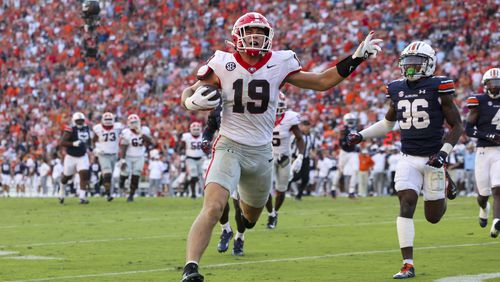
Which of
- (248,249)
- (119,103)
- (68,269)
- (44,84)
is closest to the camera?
(68,269)

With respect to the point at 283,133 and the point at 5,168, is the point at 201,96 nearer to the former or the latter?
the point at 283,133

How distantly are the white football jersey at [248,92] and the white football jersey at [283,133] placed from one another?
710 centimetres

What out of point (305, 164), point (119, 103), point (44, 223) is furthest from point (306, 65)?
point (44, 223)

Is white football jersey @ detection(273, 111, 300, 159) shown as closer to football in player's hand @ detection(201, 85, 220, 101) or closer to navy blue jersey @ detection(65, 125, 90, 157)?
navy blue jersey @ detection(65, 125, 90, 157)

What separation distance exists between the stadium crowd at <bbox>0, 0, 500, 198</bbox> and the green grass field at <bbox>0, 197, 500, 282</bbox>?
11383 millimetres

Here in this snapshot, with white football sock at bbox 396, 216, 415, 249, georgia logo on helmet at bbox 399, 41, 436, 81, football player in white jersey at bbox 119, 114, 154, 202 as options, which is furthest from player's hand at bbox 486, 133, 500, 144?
football player in white jersey at bbox 119, 114, 154, 202

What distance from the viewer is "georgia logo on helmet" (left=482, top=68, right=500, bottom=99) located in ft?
39.2

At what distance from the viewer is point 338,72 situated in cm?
740

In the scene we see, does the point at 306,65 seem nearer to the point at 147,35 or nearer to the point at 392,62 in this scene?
the point at 392,62

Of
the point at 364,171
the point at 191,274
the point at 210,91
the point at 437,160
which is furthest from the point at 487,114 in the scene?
the point at 364,171

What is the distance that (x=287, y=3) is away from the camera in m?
34.8

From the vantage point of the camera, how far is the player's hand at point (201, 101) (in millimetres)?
7031

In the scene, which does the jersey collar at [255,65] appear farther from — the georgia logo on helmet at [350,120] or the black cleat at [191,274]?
the georgia logo on helmet at [350,120]

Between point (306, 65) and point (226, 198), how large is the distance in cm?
2452
